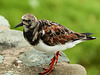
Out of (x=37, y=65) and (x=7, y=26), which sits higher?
(x=7, y=26)

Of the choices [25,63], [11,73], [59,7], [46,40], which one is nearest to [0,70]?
[11,73]

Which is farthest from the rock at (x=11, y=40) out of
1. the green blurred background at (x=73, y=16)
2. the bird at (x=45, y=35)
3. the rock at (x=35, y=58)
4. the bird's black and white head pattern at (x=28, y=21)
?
the green blurred background at (x=73, y=16)

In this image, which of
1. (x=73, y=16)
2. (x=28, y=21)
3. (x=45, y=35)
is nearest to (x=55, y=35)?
(x=45, y=35)

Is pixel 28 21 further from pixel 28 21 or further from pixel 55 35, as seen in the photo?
pixel 55 35

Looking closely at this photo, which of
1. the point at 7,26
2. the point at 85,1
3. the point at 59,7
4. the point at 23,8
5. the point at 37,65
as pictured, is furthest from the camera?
the point at 85,1

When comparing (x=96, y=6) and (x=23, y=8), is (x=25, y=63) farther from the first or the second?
(x=96, y=6)

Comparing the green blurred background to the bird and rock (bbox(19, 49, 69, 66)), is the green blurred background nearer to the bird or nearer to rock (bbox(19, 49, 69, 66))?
rock (bbox(19, 49, 69, 66))

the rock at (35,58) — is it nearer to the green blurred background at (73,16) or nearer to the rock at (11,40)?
the rock at (11,40)
